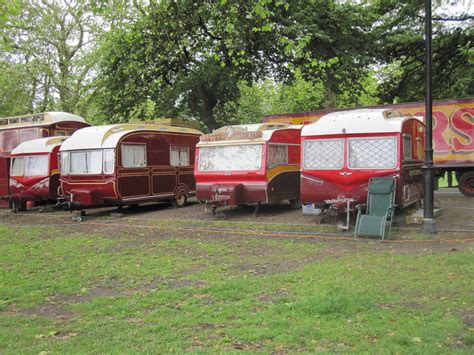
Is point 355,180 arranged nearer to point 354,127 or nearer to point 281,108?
point 354,127

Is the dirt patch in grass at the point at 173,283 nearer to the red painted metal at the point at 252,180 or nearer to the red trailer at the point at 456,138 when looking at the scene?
the red painted metal at the point at 252,180

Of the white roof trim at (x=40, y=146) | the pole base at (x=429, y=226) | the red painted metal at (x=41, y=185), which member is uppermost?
the white roof trim at (x=40, y=146)

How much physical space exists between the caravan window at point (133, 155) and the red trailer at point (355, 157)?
642 centimetres

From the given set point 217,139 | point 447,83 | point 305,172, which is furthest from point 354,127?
point 447,83

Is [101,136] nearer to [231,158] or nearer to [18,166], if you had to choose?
[231,158]

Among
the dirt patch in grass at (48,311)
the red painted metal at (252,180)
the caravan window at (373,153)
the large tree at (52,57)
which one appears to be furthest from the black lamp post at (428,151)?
the large tree at (52,57)

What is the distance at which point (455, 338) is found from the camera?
15.8 ft

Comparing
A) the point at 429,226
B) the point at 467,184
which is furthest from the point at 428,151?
the point at 467,184

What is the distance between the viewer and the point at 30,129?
21.8m

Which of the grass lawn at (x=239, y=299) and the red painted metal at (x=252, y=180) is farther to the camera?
the red painted metal at (x=252, y=180)

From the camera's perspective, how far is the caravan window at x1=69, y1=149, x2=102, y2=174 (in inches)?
645

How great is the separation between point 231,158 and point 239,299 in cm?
880

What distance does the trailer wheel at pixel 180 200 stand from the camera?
18.8 m

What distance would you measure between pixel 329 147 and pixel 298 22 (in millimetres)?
8584
